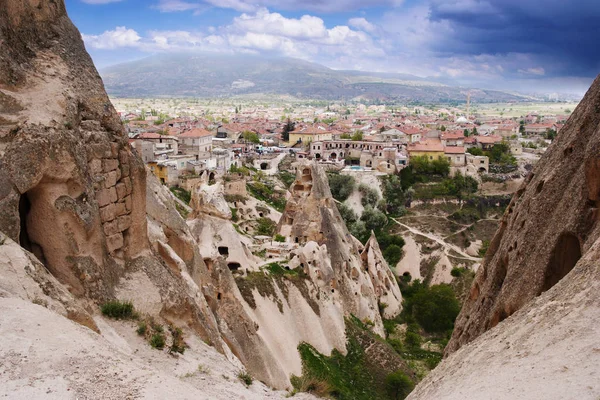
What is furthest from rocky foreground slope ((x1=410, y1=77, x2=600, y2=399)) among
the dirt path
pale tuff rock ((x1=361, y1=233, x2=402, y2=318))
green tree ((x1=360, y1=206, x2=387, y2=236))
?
green tree ((x1=360, y1=206, x2=387, y2=236))

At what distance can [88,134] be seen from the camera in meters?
9.76

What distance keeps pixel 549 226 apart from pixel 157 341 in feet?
23.6

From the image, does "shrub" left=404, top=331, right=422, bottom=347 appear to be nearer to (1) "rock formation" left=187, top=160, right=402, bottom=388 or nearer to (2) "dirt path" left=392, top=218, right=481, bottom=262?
(1) "rock formation" left=187, top=160, right=402, bottom=388

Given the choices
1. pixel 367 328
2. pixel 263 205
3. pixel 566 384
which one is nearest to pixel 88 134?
pixel 566 384

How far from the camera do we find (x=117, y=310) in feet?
30.3

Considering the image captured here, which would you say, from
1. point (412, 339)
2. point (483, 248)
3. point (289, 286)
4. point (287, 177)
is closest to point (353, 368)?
point (289, 286)

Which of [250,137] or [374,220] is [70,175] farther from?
[250,137]

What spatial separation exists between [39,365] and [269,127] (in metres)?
108

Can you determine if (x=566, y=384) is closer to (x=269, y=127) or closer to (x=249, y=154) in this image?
(x=249, y=154)

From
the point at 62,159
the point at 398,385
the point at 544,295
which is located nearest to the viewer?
the point at 544,295

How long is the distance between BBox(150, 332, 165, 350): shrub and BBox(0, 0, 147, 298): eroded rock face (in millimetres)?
1168

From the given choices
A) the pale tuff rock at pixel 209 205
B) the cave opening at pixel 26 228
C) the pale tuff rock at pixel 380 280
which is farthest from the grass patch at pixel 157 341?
→ the pale tuff rock at pixel 380 280

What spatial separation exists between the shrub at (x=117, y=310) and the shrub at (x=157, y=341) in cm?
58

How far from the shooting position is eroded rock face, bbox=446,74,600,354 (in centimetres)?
944
